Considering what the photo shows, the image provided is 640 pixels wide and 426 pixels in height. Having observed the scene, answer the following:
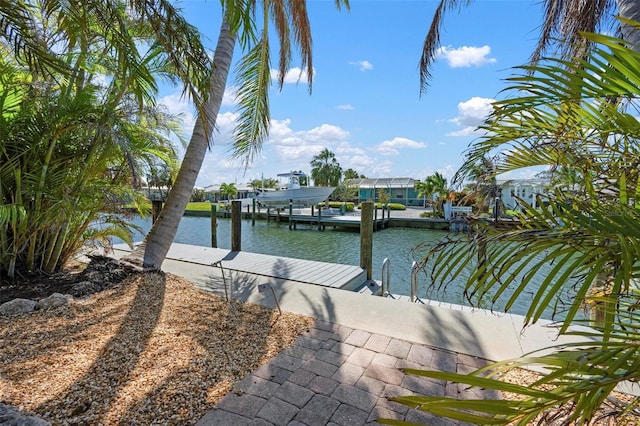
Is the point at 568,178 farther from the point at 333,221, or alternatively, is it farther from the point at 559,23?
the point at 333,221

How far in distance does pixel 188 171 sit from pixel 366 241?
3.60 metres

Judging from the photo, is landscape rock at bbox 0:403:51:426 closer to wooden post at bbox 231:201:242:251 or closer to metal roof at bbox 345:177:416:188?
wooden post at bbox 231:201:242:251

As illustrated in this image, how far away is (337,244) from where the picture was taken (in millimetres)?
15664

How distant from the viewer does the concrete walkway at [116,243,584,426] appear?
2111 mm

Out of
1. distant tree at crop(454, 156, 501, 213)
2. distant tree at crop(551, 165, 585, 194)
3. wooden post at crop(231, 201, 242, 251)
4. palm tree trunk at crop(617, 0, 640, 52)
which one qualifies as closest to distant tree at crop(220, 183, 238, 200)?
wooden post at crop(231, 201, 242, 251)

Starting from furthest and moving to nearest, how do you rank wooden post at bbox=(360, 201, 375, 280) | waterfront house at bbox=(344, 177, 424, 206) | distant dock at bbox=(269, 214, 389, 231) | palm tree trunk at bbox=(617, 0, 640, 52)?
1. waterfront house at bbox=(344, 177, 424, 206)
2. distant dock at bbox=(269, 214, 389, 231)
3. wooden post at bbox=(360, 201, 375, 280)
4. palm tree trunk at bbox=(617, 0, 640, 52)

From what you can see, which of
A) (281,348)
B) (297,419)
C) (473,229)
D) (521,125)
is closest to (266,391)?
(297,419)

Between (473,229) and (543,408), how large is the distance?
78cm

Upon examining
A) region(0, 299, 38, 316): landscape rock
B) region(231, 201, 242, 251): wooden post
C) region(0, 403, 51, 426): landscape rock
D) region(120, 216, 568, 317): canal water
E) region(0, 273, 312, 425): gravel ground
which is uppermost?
region(231, 201, 242, 251): wooden post

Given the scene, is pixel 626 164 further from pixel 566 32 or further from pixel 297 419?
pixel 566 32

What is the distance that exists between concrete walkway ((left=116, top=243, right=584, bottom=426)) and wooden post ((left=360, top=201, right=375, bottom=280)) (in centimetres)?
214

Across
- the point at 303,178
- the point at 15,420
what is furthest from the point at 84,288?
the point at 303,178

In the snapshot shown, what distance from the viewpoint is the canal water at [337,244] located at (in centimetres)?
939

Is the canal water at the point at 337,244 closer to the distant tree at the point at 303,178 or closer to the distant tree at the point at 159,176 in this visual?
the distant tree at the point at 159,176
